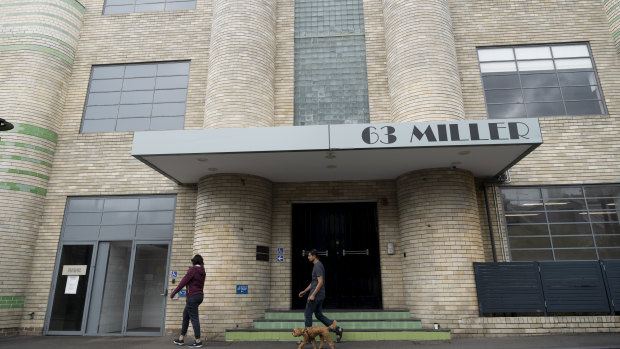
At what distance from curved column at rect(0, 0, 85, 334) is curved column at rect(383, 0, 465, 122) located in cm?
928

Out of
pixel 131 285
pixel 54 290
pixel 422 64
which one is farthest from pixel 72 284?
pixel 422 64

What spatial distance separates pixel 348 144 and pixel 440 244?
10.1ft

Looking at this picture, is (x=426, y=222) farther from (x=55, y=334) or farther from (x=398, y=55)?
(x=55, y=334)

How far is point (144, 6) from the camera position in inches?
467

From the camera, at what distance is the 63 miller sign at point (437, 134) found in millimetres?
6562

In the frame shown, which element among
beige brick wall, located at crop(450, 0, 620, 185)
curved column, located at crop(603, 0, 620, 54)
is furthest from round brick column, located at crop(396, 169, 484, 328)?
curved column, located at crop(603, 0, 620, 54)

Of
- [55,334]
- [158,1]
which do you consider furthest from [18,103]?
[55,334]

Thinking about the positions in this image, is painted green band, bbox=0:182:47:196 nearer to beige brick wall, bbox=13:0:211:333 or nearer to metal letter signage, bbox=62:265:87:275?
beige brick wall, bbox=13:0:211:333

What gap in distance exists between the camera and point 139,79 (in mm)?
10922

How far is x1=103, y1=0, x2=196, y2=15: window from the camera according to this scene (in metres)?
11.7

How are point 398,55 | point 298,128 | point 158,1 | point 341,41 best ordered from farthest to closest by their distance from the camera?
point 158,1
point 341,41
point 398,55
point 298,128

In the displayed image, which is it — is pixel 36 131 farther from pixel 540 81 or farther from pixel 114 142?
pixel 540 81

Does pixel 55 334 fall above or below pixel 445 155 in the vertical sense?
below

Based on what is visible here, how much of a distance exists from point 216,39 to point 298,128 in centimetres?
479
